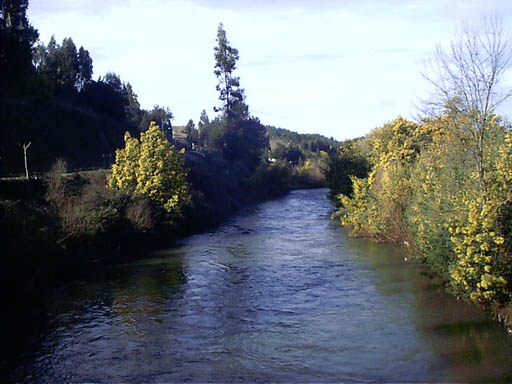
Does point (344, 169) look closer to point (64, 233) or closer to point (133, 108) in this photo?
point (64, 233)

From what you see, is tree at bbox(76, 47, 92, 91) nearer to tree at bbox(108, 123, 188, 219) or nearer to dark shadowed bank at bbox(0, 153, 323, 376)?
dark shadowed bank at bbox(0, 153, 323, 376)

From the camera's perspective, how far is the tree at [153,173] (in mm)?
34375

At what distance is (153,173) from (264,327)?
64.8ft

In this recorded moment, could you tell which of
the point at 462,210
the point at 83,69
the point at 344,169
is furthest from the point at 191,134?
the point at 462,210

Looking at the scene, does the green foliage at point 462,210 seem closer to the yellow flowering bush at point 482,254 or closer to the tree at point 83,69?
the yellow flowering bush at point 482,254

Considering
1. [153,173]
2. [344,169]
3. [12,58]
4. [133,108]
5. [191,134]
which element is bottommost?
[344,169]

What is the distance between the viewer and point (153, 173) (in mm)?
34656

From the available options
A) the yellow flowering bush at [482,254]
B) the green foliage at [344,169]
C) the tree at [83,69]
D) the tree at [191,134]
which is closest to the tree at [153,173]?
the green foliage at [344,169]

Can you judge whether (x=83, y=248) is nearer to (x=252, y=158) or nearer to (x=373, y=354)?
(x=373, y=354)

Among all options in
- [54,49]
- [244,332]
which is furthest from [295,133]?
[244,332]

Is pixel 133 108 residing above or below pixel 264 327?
above

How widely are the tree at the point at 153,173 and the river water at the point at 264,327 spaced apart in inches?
314

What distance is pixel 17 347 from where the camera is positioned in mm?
15203

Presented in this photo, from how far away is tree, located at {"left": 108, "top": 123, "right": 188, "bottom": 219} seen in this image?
34375 millimetres
